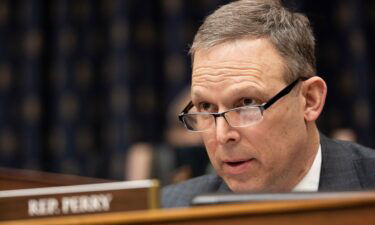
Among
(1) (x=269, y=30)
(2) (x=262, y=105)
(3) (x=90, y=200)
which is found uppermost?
(1) (x=269, y=30)

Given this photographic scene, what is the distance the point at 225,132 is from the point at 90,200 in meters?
0.42

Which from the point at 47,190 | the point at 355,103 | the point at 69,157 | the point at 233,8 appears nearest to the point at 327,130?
the point at 355,103

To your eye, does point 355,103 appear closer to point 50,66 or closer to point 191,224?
point 50,66

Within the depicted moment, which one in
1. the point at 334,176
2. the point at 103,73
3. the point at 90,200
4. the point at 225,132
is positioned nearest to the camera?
the point at 90,200

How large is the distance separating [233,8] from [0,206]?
2.37 ft

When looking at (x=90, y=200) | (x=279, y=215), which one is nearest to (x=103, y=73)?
(x=90, y=200)

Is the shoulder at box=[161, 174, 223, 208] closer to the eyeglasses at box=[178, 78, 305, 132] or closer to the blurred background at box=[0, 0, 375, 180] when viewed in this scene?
the eyeglasses at box=[178, 78, 305, 132]

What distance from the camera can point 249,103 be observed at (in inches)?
54.4

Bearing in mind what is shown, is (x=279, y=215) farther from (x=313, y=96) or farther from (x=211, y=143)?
(x=313, y=96)

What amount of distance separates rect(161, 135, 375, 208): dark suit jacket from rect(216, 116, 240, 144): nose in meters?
0.13

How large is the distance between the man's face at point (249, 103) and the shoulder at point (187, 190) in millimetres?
172

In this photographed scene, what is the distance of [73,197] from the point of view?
102 cm

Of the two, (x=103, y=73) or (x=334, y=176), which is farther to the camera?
(x=103, y=73)

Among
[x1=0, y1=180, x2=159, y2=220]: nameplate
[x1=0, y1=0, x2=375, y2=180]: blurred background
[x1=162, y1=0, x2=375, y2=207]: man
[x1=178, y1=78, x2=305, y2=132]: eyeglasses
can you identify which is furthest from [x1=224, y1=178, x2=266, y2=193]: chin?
[x1=0, y1=0, x2=375, y2=180]: blurred background
